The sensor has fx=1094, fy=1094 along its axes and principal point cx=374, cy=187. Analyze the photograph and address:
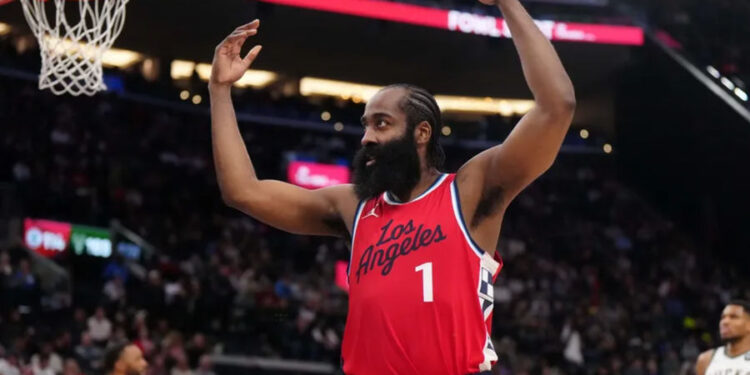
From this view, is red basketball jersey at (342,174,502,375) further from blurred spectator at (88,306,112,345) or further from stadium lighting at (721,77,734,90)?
stadium lighting at (721,77,734,90)

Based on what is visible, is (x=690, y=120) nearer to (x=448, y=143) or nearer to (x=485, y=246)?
(x=448, y=143)

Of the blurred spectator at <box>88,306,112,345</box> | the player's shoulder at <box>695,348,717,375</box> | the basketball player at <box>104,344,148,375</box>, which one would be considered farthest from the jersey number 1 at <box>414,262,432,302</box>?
the blurred spectator at <box>88,306,112,345</box>

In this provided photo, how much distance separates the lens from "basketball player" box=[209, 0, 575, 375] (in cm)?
274

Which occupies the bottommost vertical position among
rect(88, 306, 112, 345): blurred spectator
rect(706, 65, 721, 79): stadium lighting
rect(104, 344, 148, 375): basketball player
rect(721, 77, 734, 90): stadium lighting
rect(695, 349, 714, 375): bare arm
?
rect(88, 306, 112, 345): blurred spectator

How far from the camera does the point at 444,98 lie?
2673cm

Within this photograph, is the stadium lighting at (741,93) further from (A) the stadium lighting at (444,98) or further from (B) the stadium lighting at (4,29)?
(B) the stadium lighting at (4,29)

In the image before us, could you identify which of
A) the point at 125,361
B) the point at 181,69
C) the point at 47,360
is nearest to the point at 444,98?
the point at 181,69

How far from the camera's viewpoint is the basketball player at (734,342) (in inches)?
292

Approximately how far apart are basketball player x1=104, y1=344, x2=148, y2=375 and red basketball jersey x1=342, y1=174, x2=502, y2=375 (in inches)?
114

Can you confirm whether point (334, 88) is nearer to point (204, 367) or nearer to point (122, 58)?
point (122, 58)

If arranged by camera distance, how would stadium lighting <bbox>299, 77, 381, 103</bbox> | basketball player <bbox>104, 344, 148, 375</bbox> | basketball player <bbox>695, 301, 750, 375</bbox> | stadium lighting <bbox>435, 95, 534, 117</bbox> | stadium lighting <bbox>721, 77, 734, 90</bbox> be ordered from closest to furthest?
basketball player <bbox>104, 344, 148, 375</bbox>
basketball player <bbox>695, 301, 750, 375</bbox>
stadium lighting <bbox>721, 77, 734, 90</bbox>
stadium lighting <bbox>299, 77, 381, 103</bbox>
stadium lighting <bbox>435, 95, 534, 117</bbox>

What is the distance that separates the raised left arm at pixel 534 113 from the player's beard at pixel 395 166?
9.6 inches

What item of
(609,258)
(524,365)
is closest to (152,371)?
(524,365)

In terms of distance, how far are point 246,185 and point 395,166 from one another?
44 cm
